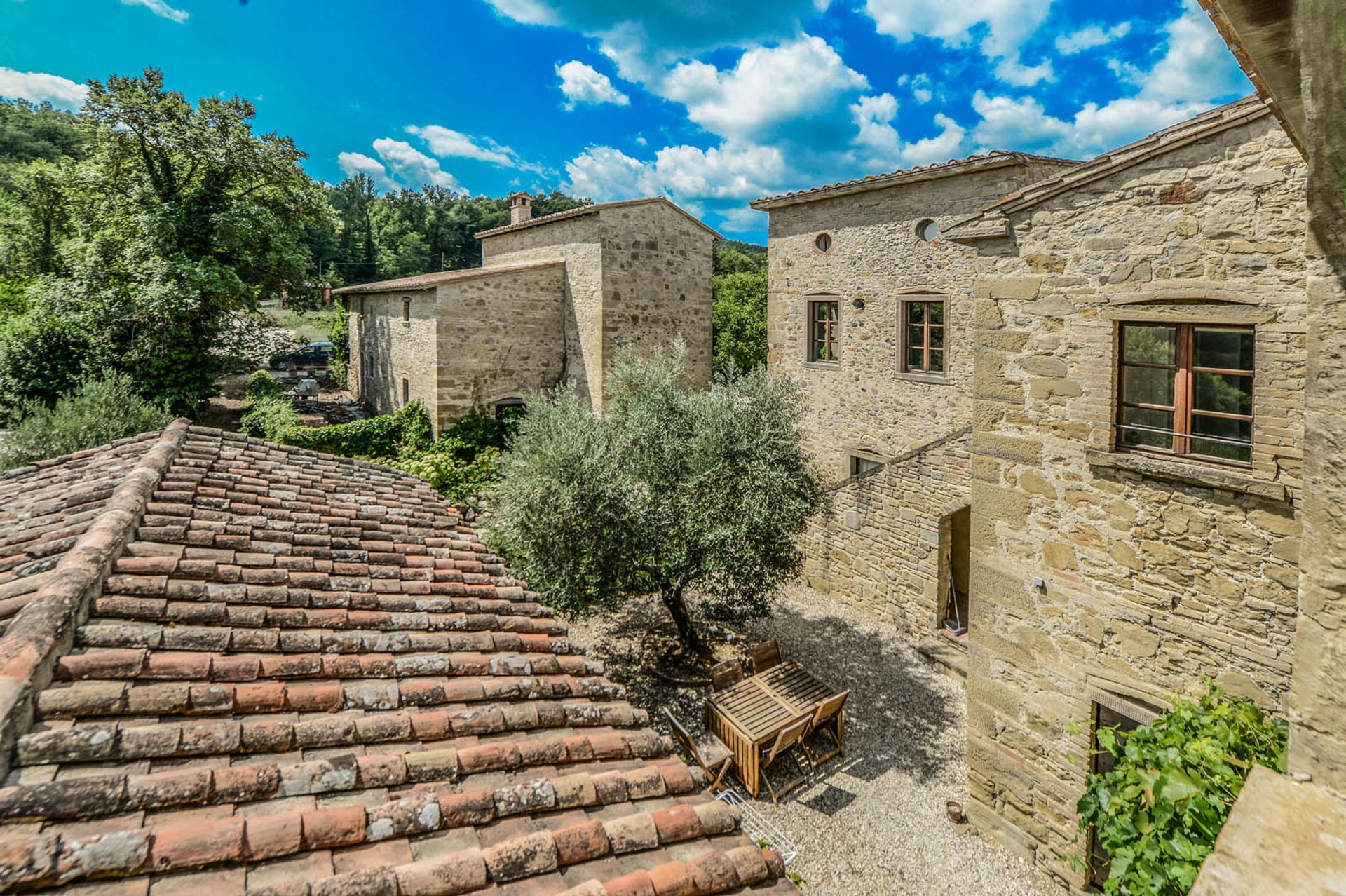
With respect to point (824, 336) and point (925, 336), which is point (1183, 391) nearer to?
point (925, 336)

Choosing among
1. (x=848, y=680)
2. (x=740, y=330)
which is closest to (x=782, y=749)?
(x=848, y=680)

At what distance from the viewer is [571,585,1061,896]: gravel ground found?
6402 mm

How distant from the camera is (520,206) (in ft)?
69.8

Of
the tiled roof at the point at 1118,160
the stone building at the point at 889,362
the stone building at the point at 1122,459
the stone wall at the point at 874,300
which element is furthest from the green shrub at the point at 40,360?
the stone building at the point at 1122,459

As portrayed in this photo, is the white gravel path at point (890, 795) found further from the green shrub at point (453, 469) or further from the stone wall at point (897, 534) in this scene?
the green shrub at point (453, 469)

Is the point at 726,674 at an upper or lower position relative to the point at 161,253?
lower

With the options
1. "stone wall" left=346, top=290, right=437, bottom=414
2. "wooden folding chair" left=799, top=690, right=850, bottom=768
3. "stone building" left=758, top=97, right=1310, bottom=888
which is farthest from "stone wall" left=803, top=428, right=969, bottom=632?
"stone wall" left=346, top=290, right=437, bottom=414

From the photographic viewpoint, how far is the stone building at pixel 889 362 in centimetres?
1070

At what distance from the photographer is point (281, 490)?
207 inches

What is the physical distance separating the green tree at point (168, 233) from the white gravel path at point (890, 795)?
16.6 metres

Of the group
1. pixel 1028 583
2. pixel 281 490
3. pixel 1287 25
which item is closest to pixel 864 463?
pixel 1028 583

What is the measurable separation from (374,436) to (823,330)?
1170 centimetres

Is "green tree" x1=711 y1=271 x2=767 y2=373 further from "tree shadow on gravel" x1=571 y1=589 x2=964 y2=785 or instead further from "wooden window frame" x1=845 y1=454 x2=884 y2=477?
"tree shadow on gravel" x1=571 y1=589 x2=964 y2=785

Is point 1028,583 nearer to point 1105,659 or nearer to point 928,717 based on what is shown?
point 1105,659
